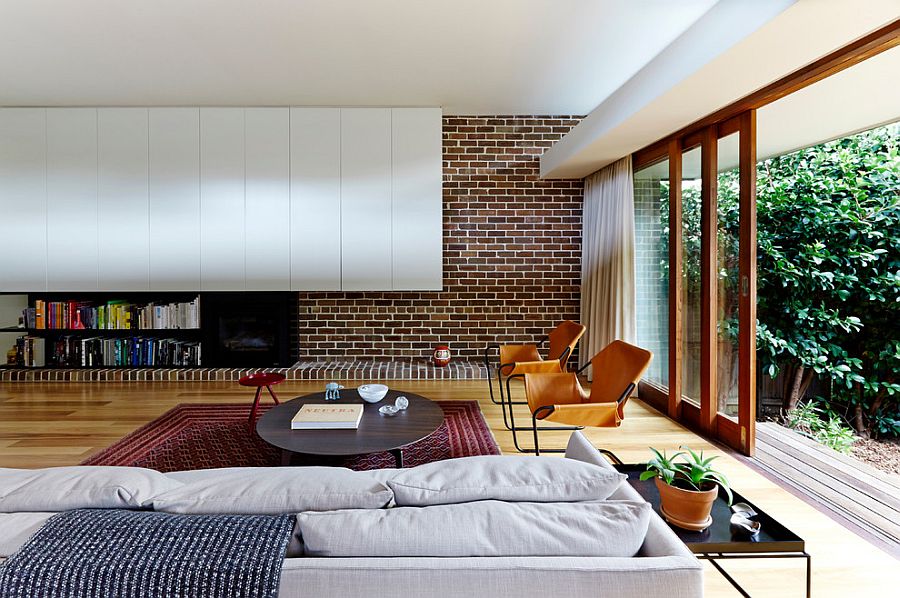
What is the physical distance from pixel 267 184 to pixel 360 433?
342 cm

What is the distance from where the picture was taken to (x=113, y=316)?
5.67m

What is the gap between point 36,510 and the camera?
4.05ft

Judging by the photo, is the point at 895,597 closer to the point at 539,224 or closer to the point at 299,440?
the point at 299,440

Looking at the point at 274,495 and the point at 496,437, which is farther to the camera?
the point at 496,437

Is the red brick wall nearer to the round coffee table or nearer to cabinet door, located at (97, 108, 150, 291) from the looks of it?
cabinet door, located at (97, 108, 150, 291)

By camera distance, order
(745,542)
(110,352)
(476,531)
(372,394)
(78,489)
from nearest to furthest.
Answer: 1. (476,531)
2. (78,489)
3. (745,542)
4. (372,394)
5. (110,352)

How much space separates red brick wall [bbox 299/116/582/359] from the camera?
5766 millimetres

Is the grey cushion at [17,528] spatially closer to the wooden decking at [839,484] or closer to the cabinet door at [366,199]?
the wooden decking at [839,484]

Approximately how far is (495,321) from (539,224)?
3.80ft

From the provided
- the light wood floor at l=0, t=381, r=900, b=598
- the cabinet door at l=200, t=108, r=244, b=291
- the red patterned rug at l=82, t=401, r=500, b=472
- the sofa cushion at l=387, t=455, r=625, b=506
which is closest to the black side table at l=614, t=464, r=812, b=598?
the sofa cushion at l=387, t=455, r=625, b=506

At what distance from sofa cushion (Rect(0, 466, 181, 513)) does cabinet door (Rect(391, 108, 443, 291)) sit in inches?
166

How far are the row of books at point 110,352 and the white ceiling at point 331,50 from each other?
7.90 feet

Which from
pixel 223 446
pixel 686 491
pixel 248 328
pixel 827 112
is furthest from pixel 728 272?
pixel 248 328

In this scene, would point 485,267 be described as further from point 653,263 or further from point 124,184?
point 124,184
